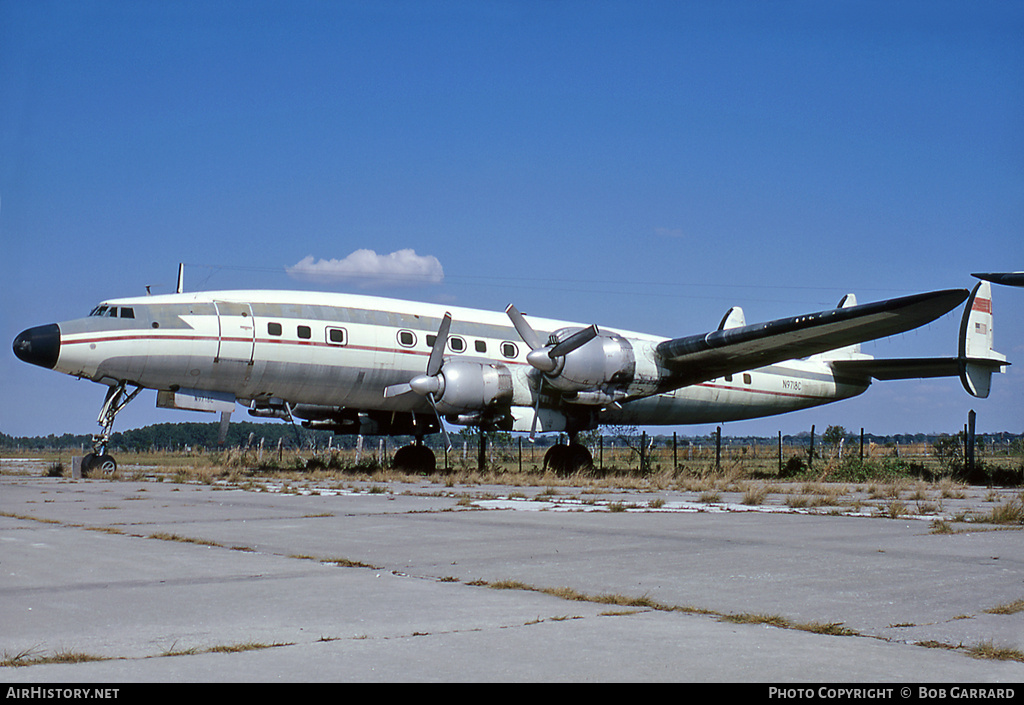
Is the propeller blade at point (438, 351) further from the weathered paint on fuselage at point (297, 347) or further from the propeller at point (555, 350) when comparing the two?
the propeller at point (555, 350)

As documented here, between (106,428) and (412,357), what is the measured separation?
290 inches

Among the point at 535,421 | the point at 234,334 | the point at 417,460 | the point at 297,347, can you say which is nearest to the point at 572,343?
the point at 535,421

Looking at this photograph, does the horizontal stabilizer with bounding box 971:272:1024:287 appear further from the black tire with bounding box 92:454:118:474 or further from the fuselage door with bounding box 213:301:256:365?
the black tire with bounding box 92:454:118:474

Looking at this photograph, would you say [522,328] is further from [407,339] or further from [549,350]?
[407,339]

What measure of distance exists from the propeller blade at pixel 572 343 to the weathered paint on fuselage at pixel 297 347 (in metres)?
1.51

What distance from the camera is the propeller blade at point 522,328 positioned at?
23141 mm

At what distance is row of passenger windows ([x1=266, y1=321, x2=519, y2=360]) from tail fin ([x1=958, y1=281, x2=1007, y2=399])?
1315 cm

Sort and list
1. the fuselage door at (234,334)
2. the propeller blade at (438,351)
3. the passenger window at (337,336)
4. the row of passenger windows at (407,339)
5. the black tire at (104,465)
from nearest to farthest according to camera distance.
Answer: the fuselage door at (234,334) → the row of passenger windows at (407,339) → the black tire at (104,465) → the passenger window at (337,336) → the propeller blade at (438,351)

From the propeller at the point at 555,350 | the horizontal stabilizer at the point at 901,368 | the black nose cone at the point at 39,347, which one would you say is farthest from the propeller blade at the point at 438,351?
the horizontal stabilizer at the point at 901,368

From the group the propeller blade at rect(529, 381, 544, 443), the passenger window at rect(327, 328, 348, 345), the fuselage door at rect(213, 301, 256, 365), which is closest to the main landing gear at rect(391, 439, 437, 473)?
the propeller blade at rect(529, 381, 544, 443)

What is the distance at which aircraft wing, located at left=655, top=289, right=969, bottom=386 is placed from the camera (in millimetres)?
19953
